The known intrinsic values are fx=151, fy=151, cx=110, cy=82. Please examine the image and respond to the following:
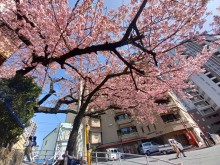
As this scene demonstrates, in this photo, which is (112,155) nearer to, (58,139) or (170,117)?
(170,117)

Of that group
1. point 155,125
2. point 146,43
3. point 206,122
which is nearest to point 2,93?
point 146,43

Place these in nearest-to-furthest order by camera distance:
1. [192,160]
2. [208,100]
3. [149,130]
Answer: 1. [192,160]
2. [149,130]
3. [208,100]

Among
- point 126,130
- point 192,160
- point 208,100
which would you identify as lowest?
point 192,160

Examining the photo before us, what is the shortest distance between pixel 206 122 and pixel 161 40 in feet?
170

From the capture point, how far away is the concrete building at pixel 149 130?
1005 inches

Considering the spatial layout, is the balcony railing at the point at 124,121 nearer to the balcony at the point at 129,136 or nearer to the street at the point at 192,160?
the balcony at the point at 129,136

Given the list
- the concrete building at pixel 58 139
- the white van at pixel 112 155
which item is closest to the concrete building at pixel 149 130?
the white van at pixel 112 155

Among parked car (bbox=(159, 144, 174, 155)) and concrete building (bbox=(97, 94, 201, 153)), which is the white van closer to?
parked car (bbox=(159, 144, 174, 155))

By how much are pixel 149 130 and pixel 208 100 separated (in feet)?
112

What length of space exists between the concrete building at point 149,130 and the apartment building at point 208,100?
20.4 meters

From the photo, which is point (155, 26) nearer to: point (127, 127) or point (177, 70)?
point (177, 70)

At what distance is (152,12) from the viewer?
7.68m

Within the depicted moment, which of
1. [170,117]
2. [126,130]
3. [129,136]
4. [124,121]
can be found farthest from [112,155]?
[170,117]

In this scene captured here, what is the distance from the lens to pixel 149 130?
28.8 meters
